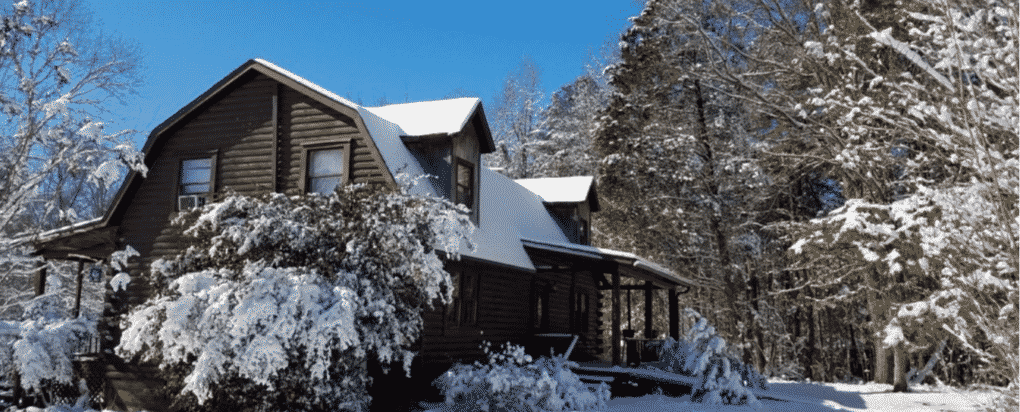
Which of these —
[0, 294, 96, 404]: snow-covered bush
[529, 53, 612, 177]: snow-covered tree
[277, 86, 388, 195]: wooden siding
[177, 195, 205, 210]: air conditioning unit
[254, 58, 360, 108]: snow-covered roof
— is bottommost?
[0, 294, 96, 404]: snow-covered bush

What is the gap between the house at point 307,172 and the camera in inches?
585

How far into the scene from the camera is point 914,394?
17422 millimetres

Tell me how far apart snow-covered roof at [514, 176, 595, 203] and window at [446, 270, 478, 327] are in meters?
7.62

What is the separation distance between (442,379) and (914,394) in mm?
11877

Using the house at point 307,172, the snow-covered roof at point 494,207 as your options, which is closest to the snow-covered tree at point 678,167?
the snow-covered roof at point 494,207

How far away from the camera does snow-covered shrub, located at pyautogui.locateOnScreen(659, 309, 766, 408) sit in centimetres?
1574

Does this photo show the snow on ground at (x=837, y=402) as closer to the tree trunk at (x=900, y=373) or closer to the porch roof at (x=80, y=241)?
the tree trunk at (x=900, y=373)

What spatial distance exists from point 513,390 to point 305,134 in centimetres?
697

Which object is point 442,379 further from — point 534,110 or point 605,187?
point 534,110

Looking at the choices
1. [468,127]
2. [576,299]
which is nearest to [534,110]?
[576,299]

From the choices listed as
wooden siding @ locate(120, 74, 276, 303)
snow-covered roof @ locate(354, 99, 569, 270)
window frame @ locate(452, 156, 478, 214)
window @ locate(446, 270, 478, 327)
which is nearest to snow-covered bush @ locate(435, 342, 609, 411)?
window @ locate(446, 270, 478, 327)

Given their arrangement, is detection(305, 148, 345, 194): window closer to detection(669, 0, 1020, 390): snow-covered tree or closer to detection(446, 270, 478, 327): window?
detection(446, 270, 478, 327): window

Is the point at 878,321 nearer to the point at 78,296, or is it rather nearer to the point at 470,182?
the point at 470,182

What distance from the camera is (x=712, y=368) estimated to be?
16234 millimetres
